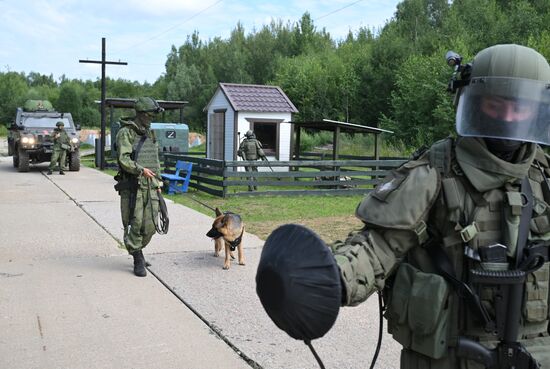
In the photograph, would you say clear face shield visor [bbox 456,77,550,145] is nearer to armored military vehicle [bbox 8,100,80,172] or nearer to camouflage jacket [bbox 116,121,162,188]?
camouflage jacket [bbox 116,121,162,188]

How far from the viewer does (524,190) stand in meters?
1.90

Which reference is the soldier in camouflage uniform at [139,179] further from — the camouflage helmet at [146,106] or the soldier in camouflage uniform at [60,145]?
the soldier in camouflage uniform at [60,145]

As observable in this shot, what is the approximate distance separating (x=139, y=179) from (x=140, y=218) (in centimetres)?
42

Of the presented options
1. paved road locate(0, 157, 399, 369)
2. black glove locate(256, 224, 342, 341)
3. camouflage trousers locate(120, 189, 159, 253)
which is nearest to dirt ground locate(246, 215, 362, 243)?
paved road locate(0, 157, 399, 369)

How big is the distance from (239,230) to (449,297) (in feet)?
15.3

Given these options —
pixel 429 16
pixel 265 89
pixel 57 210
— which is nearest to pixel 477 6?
pixel 429 16

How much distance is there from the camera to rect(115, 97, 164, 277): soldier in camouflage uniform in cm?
622

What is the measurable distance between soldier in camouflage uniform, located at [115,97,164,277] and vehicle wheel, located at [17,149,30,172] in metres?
13.9

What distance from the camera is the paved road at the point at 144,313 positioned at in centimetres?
396

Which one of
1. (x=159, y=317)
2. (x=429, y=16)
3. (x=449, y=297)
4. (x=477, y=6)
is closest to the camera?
(x=449, y=297)


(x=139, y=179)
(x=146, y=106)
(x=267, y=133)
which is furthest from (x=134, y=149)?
(x=267, y=133)

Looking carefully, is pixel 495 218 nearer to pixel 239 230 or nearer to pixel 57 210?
pixel 239 230

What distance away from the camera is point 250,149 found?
53.5 feet

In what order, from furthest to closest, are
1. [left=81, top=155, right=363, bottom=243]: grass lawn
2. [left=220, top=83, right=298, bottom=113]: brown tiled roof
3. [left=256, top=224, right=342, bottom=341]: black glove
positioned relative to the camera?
[left=220, top=83, right=298, bottom=113]: brown tiled roof < [left=81, top=155, right=363, bottom=243]: grass lawn < [left=256, top=224, right=342, bottom=341]: black glove
